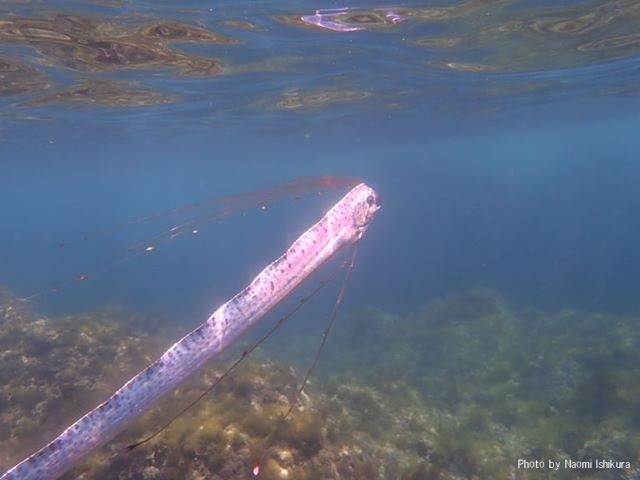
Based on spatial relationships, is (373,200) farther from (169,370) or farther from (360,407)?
(360,407)

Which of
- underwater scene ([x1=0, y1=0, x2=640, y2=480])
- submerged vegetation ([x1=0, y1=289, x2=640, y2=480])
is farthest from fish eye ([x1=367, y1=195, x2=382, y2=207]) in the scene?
submerged vegetation ([x1=0, y1=289, x2=640, y2=480])

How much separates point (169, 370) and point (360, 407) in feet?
28.2

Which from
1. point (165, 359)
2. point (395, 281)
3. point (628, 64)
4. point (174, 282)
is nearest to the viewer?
point (165, 359)

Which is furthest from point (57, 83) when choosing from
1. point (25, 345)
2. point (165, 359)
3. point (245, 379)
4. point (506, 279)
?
point (506, 279)

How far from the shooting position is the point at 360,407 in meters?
11.1

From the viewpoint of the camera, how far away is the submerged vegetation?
6.34m

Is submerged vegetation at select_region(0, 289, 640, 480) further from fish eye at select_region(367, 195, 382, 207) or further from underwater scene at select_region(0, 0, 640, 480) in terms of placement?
fish eye at select_region(367, 195, 382, 207)

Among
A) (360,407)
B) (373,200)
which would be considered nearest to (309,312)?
(360,407)

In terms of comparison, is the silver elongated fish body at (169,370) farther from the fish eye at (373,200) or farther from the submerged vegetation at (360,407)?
the submerged vegetation at (360,407)

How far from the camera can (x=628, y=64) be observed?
1948 centimetres

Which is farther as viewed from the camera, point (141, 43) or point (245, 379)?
point (141, 43)

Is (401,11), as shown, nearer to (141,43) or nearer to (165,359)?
(141,43)

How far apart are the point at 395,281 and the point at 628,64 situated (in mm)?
28371

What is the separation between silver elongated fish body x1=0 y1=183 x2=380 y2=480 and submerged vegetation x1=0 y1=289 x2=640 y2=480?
9.39 feet
